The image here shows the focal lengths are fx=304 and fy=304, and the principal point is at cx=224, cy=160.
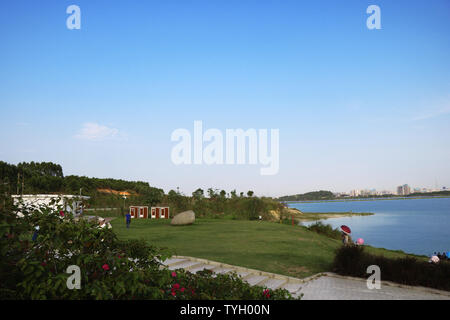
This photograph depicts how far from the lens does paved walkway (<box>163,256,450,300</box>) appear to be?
7363 millimetres

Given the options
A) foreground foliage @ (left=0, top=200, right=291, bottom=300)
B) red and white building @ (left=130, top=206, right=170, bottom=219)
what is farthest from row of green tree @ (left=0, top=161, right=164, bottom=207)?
red and white building @ (left=130, top=206, right=170, bottom=219)

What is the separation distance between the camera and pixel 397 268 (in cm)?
880

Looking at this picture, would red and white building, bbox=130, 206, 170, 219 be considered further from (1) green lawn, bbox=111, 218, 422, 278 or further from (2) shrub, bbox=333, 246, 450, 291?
(2) shrub, bbox=333, 246, 450, 291

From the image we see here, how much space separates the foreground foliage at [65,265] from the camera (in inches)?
111

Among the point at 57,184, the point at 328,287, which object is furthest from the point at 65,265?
the point at 57,184

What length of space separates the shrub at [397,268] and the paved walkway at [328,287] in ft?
0.95

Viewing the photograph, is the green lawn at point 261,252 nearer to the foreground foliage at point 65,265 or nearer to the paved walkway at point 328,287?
the paved walkway at point 328,287

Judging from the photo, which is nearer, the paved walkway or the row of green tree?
the row of green tree

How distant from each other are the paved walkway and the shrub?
0.95 feet

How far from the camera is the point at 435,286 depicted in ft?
26.9

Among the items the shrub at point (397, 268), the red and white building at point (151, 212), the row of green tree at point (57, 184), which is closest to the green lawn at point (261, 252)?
the shrub at point (397, 268)
